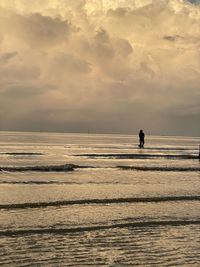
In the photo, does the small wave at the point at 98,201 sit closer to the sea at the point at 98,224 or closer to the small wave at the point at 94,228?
the sea at the point at 98,224

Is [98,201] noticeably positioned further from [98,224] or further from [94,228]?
[94,228]

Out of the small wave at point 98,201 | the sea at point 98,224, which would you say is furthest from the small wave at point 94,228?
the small wave at point 98,201

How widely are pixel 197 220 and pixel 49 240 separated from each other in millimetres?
5384

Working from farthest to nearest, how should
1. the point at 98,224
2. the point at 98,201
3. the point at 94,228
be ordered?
1. the point at 98,201
2. the point at 98,224
3. the point at 94,228

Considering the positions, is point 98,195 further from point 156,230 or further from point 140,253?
point 140,253

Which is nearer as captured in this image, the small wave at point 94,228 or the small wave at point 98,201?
the small wave at point 94,228

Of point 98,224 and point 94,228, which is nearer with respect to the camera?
point 94,228

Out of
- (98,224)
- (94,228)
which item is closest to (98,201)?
(98,224)

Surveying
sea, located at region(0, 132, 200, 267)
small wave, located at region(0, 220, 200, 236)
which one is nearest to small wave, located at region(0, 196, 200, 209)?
sea, located at region(0, 132, 200, 267)

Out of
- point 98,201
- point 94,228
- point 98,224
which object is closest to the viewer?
point 94,228

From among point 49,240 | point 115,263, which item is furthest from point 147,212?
point 115,263

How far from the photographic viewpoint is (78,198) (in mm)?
18375

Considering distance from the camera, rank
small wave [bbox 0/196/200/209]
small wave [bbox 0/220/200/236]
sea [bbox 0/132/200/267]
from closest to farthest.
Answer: sea [bbox 0/132/200/267], small wave [bbox 0/220/200/236], small wave [bbox 0/196/200/209]

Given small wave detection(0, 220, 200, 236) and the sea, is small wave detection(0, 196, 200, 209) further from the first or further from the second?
small wave detection(0, 220, 200, 236)
